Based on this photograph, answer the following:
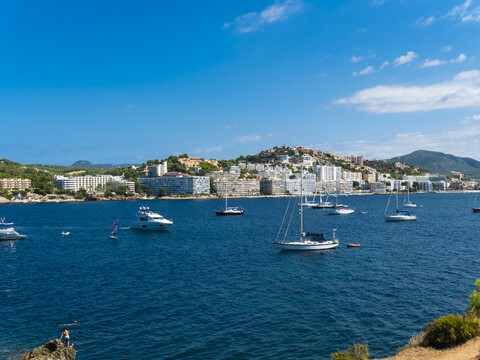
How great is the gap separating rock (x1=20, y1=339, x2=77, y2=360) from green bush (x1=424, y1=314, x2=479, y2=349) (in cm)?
1545

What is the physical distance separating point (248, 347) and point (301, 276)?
14.4 m

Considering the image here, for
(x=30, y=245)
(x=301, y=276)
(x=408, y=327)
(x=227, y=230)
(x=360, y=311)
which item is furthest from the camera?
(x=227, y=230)

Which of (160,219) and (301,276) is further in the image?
(160,219)

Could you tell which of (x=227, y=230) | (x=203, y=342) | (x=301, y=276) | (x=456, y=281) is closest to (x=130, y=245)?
(x=227, y=230)

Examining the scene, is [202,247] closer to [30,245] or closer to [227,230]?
[227,230]

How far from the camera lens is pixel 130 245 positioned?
50.4 metres

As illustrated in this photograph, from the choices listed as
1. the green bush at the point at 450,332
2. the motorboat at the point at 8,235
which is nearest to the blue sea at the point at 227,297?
the green bush at the point at 450,332

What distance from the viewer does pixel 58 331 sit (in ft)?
67.9

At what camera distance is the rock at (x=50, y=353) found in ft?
51.4

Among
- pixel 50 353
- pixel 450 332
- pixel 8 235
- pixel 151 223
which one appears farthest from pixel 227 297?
pixel 8 235

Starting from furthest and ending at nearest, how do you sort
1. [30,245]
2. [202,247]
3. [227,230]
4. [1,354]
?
[227,230] < [30,245] < [202,247] < [1,354]

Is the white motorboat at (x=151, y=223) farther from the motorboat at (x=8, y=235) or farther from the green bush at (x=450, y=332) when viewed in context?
the green bush at (x=450, y=332)

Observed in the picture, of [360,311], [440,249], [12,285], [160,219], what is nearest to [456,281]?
[360,311]

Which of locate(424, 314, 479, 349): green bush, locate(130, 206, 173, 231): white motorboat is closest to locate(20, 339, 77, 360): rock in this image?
locate(424, 314, 479, 349): green bush
